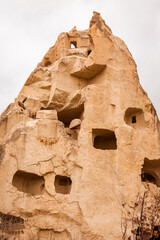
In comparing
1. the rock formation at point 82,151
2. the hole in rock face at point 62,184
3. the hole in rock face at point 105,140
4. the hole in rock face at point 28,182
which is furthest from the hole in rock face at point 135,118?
the hole in rock face at point 28,182

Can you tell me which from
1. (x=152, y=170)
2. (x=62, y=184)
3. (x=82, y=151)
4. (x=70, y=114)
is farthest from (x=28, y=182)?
(x=152, y=170)

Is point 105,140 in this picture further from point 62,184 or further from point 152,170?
point 62,184

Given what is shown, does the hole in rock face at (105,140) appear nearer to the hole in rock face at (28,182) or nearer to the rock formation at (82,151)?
the rock formation at (82,151)

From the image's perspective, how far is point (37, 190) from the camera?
13.2 m

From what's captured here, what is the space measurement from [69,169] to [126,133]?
305 centimetres

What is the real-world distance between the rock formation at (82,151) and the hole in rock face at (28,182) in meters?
0.04

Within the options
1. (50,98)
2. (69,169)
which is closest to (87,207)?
(69,169)

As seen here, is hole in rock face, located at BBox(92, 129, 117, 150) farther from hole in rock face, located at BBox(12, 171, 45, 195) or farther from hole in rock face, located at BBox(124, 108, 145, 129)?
hole in rock face, located at BBox(12, 171, 45, 195)

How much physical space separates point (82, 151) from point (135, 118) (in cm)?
391

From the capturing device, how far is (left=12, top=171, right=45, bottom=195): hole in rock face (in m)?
13.1

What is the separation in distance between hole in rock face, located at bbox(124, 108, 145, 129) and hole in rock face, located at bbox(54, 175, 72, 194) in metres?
4.29

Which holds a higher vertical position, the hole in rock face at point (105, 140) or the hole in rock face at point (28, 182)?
the hole in rock face at point (105, 140)

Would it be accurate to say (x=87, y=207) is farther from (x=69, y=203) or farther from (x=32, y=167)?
(x=32, y=167)

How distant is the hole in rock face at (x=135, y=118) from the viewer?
15070mm
